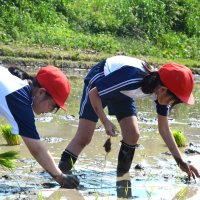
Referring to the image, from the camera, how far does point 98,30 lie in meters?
17.5

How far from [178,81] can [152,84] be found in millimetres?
213

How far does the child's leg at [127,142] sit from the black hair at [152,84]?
2.28 ft

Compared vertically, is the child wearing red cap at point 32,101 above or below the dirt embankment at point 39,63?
above

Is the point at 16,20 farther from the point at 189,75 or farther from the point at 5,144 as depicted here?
the point at 189,75

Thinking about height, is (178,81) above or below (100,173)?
above

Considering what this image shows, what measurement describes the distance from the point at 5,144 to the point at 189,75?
2462mm

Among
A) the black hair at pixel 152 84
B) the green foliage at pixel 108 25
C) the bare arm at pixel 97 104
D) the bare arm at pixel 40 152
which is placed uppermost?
the black hair at pixel 152 84

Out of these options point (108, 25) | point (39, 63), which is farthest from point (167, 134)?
point (108, 25)

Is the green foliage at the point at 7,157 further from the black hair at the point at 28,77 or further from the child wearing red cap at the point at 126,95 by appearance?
the child wearing red cap at the point at 126,95

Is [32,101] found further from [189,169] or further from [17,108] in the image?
[189,169]

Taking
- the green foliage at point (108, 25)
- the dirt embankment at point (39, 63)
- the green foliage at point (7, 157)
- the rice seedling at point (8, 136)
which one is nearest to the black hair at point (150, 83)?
the rice seedling at point (8, 136)

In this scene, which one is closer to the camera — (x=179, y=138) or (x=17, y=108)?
(x=17, y=108)

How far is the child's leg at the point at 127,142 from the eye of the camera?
5.99 metres

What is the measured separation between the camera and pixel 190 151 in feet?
23.7
